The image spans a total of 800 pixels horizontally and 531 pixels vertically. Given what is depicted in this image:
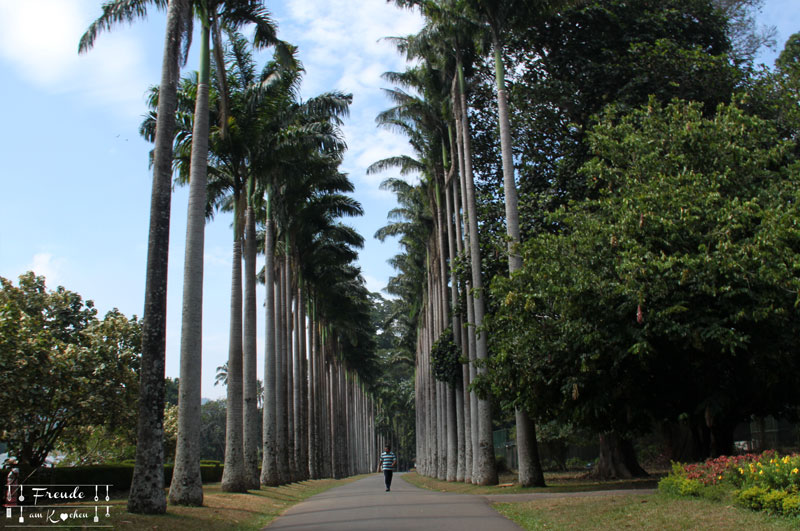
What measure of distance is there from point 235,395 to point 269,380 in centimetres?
675

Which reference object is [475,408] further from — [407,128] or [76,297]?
[76,297]

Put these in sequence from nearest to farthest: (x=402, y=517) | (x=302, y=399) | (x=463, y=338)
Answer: (x=402, y=517) → (x=463, y=338) → (x=302, y=399)

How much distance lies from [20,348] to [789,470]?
66.5 ft

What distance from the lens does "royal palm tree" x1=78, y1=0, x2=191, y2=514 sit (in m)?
11.8

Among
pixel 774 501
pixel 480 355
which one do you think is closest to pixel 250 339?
pixel 480 355

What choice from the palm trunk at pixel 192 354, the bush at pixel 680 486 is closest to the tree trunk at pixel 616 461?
the bush at pixel 680 486

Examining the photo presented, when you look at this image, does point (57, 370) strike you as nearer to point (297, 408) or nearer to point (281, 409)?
point (281, 409)

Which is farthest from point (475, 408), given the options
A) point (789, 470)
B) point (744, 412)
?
point (789, 470)

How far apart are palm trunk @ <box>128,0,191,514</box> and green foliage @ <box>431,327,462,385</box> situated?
767 inches

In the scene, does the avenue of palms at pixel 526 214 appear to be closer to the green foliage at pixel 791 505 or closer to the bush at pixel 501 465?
the bush at pixel 501 465

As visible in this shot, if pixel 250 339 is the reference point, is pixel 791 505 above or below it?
below

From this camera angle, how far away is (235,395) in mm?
20406

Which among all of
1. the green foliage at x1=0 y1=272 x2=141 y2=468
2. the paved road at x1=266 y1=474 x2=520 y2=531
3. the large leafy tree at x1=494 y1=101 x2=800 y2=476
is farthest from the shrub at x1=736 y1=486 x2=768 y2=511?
the green foliage at x1=0 y1=272 x2=141 y2=468

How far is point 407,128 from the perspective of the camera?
106 ft
